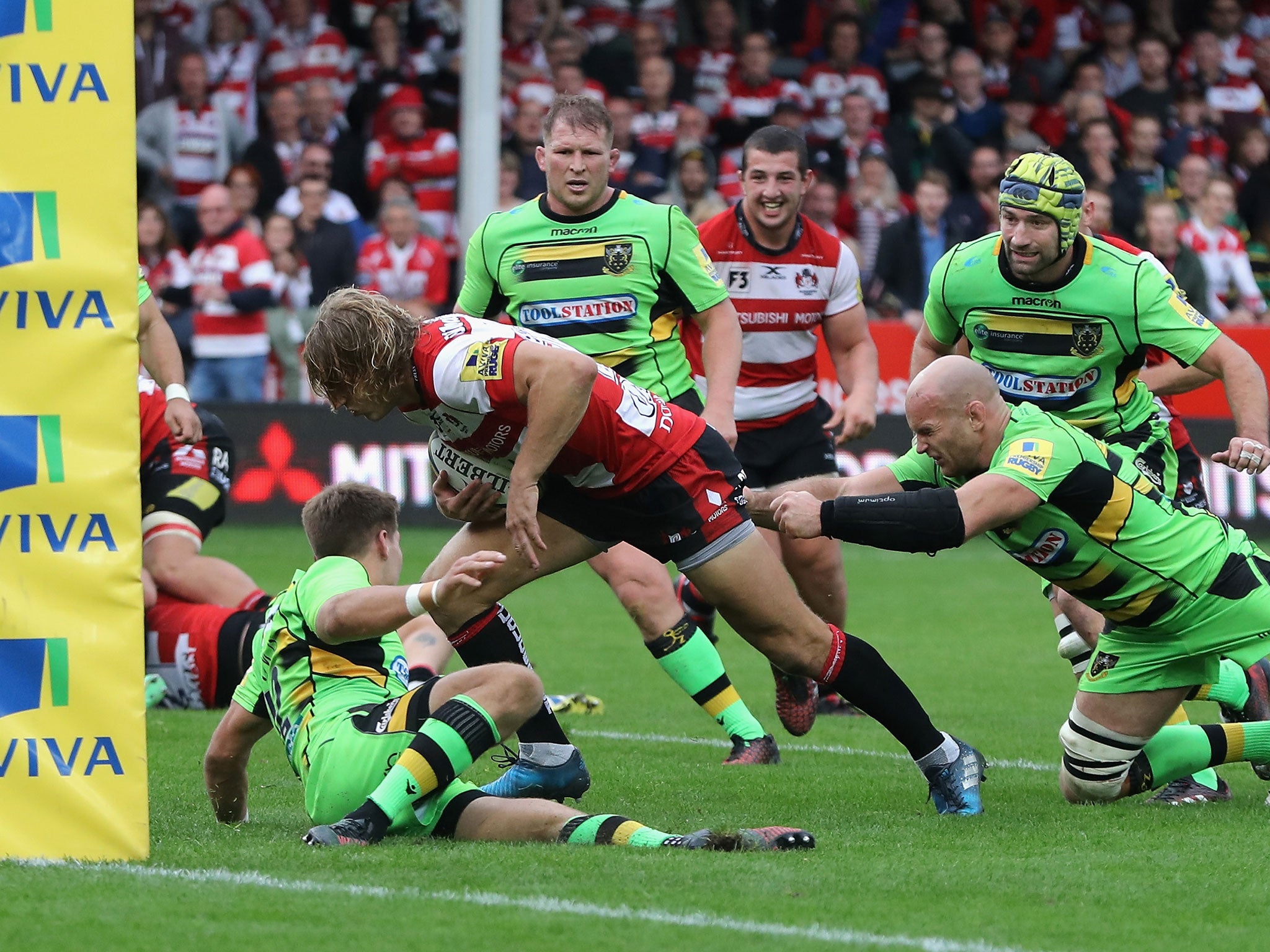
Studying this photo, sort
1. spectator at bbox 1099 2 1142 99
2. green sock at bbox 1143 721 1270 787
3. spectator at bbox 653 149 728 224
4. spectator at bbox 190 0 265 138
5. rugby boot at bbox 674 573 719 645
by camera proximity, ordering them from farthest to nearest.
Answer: spectator at bbox 1099 2 1142 99 < spectator at bbox 190 0 265 138 < spectator at bbox 653 149 728 224 < rugby boot at bbox 674 573 719 645 < green sock at bbox 1143 721 1270 787

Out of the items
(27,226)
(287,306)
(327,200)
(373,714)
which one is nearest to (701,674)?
(373,714)

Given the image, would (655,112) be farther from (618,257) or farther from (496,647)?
(496,647)

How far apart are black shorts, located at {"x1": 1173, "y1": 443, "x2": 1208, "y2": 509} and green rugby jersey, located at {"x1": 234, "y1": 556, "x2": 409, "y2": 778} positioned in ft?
11.5

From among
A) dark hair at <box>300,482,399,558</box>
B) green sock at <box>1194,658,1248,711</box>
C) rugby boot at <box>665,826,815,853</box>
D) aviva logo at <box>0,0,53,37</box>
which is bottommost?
green sock at <box>1194,658,1248,711</box>

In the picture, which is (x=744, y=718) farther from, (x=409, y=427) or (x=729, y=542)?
(x=409, y=427)

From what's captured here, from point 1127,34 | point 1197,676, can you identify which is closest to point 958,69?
point 1127,34

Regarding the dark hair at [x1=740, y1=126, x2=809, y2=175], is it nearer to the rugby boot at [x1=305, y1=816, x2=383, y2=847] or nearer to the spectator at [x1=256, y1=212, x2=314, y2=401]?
the rugby boot at [x1=305, y1=816, x2=383, y2=847]

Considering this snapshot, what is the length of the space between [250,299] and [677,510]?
10107 mm

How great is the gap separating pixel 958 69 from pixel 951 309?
12.2 m

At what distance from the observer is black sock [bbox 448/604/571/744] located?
19.9ft

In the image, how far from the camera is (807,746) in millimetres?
7785

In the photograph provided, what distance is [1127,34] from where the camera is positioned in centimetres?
2005

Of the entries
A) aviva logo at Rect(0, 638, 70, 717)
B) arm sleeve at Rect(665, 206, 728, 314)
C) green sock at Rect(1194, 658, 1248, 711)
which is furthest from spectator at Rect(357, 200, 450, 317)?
aviva logo at Rect(0, 638, 70, 717)

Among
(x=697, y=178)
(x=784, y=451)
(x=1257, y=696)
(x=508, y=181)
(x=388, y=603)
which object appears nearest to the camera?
(x=388, y=603)
